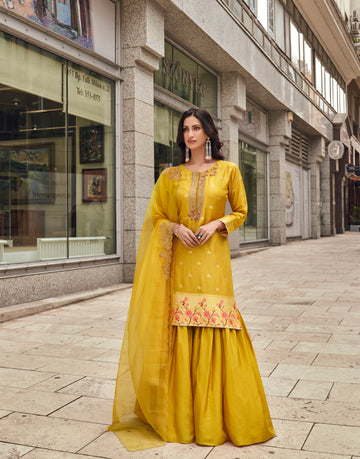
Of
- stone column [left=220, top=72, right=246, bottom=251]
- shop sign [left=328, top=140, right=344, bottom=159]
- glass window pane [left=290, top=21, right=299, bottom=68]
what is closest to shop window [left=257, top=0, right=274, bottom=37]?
glass window pane [left=290, top=21, right=299, bottom=68]

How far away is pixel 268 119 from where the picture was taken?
1977 cm

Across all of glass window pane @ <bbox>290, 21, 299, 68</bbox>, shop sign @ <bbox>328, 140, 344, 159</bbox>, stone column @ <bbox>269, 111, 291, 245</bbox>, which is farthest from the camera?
shop sign @ <bbox>328, 140, 344, 159</bbox>

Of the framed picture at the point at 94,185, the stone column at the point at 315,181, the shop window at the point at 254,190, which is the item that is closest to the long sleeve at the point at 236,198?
the framed picture at the point at 94,185

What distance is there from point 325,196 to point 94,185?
21245 millimetres

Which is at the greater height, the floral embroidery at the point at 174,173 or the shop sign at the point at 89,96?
the shop sign at the point at 89,96

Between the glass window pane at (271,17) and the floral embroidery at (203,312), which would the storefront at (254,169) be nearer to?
the glass window pane at (271,17)

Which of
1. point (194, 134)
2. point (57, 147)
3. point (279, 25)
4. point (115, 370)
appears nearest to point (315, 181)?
point (279, 25)

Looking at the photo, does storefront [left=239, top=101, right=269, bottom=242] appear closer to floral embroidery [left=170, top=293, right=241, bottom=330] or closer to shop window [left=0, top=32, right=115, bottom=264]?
shop window [left=0, top=32, right=115, bottom=264]

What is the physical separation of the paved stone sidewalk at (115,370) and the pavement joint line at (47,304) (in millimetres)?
113

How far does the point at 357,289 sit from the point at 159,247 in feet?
22.2

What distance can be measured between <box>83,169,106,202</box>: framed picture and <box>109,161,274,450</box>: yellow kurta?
20.0 feet

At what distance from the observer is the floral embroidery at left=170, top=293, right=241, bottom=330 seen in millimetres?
3104

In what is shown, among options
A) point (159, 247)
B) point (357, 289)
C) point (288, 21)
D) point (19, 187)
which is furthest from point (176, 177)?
point (288, 21)

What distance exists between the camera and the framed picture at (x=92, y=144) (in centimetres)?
912
